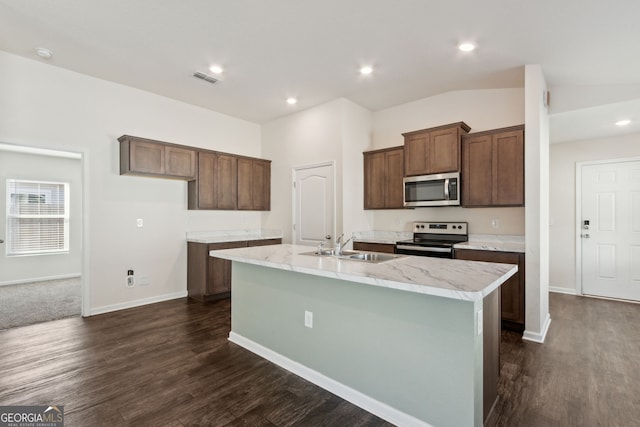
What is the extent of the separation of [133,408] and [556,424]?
8.86 feet

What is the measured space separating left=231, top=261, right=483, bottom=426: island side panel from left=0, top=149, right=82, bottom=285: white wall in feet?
17.4

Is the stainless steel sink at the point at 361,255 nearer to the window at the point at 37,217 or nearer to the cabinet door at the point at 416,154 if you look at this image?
the cabinet door at the point at 416,154

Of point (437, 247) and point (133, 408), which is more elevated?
point (437, 247)

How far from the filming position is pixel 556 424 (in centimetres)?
190

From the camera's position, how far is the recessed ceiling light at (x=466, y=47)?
302 cm

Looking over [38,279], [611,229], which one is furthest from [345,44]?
[38,279]

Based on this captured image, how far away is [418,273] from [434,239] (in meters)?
2.81

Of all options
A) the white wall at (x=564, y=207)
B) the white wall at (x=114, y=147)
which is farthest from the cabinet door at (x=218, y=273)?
the white wall at (x=564, y=207)

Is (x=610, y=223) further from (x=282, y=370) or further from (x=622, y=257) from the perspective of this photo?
(x=282, y=370)

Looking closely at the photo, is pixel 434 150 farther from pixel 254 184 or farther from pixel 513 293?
pixel 254 184

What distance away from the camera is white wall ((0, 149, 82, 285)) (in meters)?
5.53

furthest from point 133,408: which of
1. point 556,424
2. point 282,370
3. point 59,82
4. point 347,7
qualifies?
point 59,82

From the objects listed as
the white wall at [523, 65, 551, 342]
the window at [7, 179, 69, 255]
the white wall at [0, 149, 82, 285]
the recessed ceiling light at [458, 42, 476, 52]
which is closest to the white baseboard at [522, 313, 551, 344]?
the white wall at [523, 65, 551, 342]

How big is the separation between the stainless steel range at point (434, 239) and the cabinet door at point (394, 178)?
46cm
